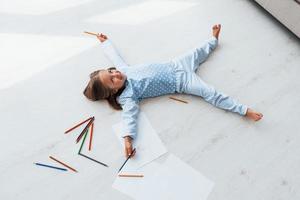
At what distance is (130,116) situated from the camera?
150 cm

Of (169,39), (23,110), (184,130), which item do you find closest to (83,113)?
(23,110)

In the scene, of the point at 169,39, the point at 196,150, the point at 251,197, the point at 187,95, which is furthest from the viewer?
the point at 169,39

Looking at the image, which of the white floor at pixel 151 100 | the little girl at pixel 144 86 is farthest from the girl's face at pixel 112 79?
the white floor at pixel 151 100

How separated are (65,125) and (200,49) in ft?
2.52

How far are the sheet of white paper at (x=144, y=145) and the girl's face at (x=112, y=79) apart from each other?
18 cm

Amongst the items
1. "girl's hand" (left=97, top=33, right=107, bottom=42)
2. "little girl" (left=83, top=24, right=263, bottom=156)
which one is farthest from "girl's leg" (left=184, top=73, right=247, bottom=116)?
"girl's hand" (left=97, top=33, right=107, bottom=42)

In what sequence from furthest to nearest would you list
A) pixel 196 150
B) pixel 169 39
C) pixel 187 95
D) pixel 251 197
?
pixel 169 39
pixel 187 95
pixel 196 150
pixel 251 197

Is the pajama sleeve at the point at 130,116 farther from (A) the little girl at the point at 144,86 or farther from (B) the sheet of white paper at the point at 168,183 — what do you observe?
(B) the sheet of white paper at the point at 168,183

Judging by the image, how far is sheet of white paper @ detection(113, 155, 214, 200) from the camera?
1.36m

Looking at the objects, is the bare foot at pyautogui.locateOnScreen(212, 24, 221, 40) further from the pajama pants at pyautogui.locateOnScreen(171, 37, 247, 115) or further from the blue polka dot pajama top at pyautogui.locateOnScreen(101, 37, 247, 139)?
the blue polka dot pajama top at pyautogui.locateOnScreen(101, 37, 247, 139)

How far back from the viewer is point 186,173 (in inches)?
55.4

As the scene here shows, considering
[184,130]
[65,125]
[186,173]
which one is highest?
[65,125]

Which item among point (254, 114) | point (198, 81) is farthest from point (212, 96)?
point (254, 114)

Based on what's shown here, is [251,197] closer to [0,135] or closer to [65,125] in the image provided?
[65,125]
